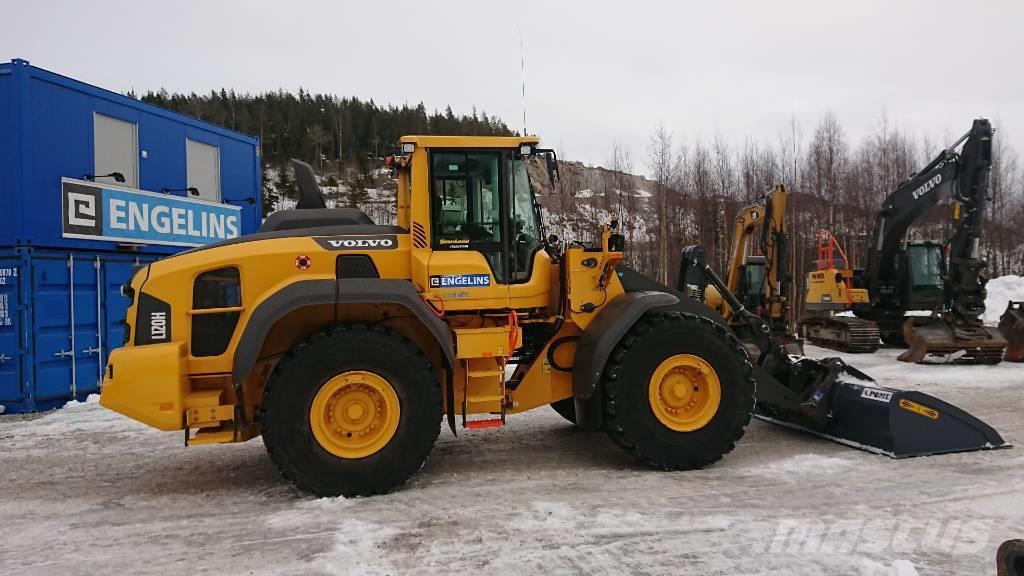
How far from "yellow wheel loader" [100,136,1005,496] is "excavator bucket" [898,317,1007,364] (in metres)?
7.33

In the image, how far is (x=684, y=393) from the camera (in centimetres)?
515

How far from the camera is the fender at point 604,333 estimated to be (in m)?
4.96

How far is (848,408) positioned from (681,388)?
1.82m

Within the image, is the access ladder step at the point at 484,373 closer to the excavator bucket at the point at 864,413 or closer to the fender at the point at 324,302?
the fender at the point at 324,302

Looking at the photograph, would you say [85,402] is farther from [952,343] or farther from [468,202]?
[952,343]

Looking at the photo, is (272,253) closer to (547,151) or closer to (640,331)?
(547,151)

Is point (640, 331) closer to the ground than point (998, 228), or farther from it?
closer to the ground

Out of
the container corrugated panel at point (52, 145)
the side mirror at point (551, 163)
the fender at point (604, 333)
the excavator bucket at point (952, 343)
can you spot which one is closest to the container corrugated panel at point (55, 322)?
the container corrugated panel at point (52, 145)

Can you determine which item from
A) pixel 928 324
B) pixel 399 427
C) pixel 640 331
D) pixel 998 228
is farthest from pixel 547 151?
pixel 998 228

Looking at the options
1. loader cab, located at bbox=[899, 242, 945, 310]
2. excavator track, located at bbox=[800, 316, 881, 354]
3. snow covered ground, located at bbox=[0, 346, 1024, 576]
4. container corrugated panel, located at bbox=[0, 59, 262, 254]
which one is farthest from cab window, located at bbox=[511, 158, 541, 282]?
loader cab, located at bbox=[899, 242, 945, 310]

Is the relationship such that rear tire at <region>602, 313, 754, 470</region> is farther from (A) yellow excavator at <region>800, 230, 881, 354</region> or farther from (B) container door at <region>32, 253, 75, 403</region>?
(A) yellow excavator at <region>800, 230, 881, 354</region>

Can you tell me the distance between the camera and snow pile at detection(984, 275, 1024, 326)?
19.5 m

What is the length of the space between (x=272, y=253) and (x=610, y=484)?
3122 millimetres

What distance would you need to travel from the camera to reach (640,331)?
5.12 metres
